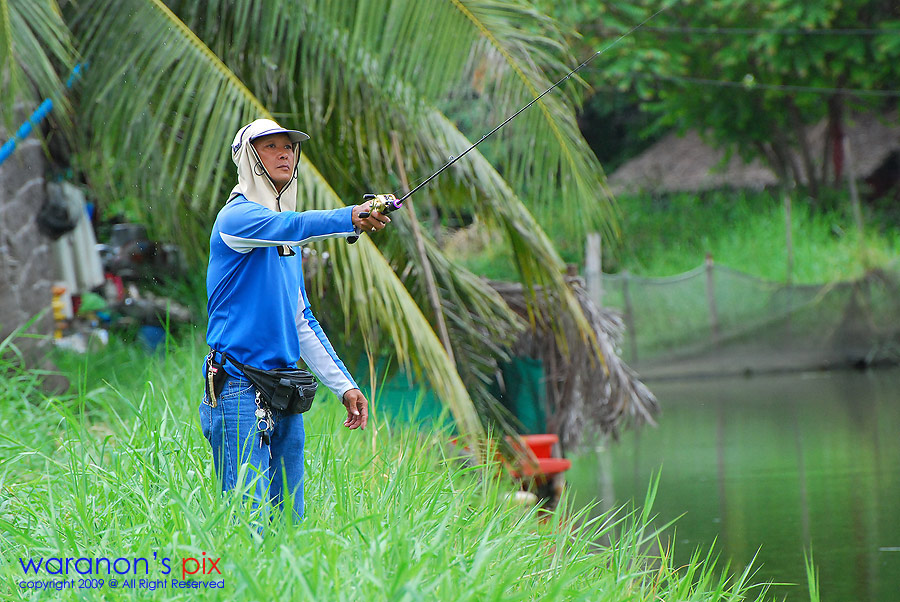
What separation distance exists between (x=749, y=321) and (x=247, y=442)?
47.8 ft

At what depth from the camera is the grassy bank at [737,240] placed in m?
18.2

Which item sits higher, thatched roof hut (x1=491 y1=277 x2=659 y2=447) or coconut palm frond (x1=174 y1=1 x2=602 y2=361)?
coconut palm frond (x1=174 y1=1 x2=602 y2=361)

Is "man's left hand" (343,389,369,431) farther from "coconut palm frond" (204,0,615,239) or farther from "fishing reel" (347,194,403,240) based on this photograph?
"coconut palm frond" (204,0,615,239)

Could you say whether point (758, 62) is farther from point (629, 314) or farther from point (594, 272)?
point (594, 272)

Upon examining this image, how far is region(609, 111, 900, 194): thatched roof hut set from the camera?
24297 millimetres

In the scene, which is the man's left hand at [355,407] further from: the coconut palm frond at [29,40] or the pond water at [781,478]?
the coconut palm frond at [29,40]

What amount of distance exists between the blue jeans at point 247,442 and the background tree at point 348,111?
2.01 metres

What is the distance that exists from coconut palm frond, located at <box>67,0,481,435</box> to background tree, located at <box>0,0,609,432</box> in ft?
0.04

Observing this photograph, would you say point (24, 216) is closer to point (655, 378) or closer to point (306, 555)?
point (306, 555)

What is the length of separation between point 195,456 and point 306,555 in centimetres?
115

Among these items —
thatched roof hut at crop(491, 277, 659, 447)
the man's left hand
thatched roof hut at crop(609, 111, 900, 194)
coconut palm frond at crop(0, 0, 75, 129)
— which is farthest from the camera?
thatched roof hut at crop(609, 111, 900, 194)

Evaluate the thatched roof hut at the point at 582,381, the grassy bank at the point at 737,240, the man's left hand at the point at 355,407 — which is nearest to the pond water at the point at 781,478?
the thatched roof hut at the point at 582,381

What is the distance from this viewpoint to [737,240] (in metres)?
20.4

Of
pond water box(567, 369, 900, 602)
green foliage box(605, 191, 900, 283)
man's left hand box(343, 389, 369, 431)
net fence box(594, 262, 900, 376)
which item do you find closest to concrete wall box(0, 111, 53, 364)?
pond water box(567, 369, 900, 602)
